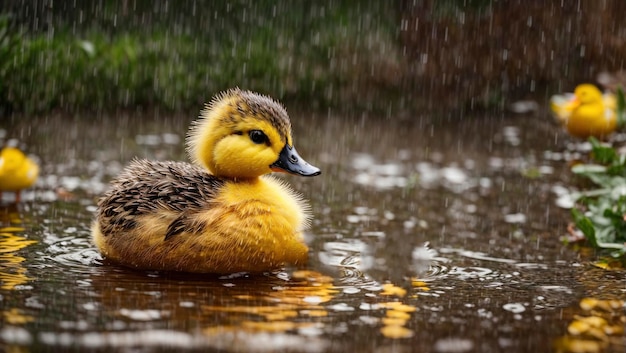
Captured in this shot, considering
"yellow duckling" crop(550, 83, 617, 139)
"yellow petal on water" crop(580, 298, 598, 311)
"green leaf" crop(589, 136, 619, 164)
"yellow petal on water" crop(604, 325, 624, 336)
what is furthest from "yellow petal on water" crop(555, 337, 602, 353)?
"yellow duckling" crop(550, 83, 617, 139)

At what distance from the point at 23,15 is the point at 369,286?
6858 millimetres

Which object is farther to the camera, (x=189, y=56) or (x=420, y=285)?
(x=189, y=56)

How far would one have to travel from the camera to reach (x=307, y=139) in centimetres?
833

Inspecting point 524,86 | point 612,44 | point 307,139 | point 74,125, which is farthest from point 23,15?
point 612,44

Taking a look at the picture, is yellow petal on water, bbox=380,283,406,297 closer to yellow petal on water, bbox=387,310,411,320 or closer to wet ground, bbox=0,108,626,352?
wet ground, bbox=0,108,626,352

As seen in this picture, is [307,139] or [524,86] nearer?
[307,139]

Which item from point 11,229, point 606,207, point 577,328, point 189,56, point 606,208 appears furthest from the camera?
point 189,56

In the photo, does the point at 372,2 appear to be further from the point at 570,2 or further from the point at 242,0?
the point at 570,2

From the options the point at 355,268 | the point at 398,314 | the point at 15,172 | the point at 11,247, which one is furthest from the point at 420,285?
the point at 15,172

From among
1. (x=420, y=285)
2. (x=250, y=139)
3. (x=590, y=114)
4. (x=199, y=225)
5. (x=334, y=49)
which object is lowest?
(x=420, y=285)

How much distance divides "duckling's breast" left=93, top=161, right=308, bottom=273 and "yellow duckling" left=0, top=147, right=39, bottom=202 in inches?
56.9

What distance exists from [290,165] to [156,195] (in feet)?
2.22

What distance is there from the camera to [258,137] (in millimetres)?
4441

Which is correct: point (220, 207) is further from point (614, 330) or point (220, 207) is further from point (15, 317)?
point (614, 330)
